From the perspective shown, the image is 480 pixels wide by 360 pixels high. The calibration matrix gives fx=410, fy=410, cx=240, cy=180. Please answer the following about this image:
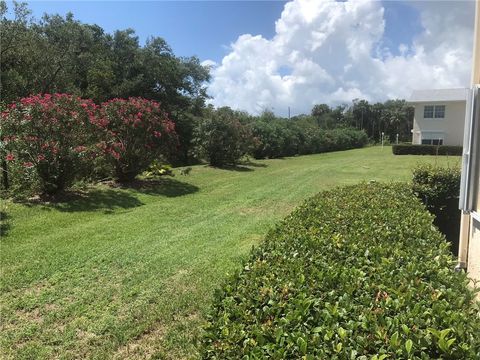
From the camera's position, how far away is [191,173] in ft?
49.0

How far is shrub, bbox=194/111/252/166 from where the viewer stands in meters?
17.7

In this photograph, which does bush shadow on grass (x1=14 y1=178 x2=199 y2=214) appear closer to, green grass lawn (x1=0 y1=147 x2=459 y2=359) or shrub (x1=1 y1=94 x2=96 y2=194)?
green grass lawn (x1=0 y1=147 x2=459 y2=359)

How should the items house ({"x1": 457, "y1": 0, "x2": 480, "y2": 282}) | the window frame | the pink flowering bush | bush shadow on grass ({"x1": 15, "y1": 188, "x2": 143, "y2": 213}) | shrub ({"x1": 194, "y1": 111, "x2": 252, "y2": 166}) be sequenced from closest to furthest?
house ({"x1": 457, "y1": 0, "x2": 480, "y2": 282}) < bush shadow on grass ({"x1": 15, "y1": 188, "x2": 143, "y2": 213}) < the pink flowering bush < shrub ({"x1": 194, "y1": 111, "x2": 252, "y2": 166}) < the window frame

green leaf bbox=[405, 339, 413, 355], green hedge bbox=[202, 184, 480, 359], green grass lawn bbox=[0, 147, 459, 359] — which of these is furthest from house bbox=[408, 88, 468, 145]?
green leaf bbox=[405, 339, 413, 355]

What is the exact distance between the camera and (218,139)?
17.7m

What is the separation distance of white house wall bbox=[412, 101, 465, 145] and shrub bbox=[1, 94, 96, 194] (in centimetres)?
3183

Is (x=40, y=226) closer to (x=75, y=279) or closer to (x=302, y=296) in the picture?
(x=75, y=279)

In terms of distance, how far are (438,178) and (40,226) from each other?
6810 mm

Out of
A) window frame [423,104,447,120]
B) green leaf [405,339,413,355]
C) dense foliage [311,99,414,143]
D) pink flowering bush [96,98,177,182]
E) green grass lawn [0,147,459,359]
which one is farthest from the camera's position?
dense foliage [311,99,414,143]

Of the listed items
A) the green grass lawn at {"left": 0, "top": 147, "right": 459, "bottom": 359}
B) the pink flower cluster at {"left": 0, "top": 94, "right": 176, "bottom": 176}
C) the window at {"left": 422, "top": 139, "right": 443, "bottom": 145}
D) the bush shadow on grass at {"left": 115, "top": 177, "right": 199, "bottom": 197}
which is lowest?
the green grass lawn at {"left": 0, "top": 147, "right": 459, "bottom": 359}

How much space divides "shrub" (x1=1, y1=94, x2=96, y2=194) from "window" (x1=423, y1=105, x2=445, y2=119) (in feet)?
106

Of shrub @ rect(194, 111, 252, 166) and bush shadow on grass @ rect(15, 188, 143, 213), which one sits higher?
shrub @ rect(194, 111, 252, 166)

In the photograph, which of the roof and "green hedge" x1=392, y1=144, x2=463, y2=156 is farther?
the roof

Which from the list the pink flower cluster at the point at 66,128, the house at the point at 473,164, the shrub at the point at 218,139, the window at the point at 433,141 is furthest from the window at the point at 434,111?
the house at the point at 473,164
